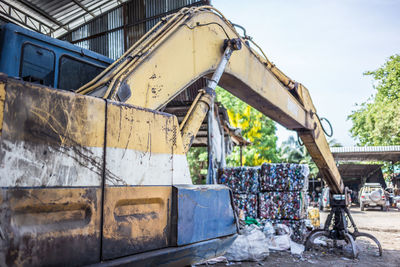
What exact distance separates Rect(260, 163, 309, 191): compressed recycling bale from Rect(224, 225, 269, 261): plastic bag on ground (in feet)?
8.72

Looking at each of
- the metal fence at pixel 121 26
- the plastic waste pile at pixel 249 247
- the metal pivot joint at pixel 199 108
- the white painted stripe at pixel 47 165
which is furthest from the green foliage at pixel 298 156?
the white painted stripe at pixel 47 165

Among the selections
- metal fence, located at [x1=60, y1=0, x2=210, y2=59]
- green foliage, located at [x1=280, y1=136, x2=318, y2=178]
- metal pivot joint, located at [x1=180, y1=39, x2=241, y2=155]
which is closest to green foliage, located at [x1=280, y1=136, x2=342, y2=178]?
green foliage, located at [x1=280, y1=136, x2=318, y2=178]

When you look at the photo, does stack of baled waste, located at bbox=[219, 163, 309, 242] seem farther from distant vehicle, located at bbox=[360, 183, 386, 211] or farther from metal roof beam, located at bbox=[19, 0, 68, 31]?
distant vehicle, located at bbox=[360, 183, 386, 211]

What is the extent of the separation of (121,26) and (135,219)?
12.1 m

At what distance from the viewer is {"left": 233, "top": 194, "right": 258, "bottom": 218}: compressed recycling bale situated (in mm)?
9227

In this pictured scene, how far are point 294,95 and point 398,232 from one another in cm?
777

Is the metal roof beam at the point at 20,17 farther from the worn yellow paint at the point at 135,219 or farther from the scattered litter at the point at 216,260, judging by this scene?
the worn yellow paint at the point at 135,219

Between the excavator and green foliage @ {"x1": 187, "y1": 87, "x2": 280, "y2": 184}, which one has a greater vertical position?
green foliage @ {"x1": 187, "y1": 87, "x2": 280, "y2": 184}

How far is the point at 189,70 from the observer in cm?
361

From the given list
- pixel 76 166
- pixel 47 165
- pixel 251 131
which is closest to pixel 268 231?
pixel 76 166

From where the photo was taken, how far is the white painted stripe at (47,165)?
1.58 m

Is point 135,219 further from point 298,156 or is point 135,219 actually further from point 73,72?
point 298,156

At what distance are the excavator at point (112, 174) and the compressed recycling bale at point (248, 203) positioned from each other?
6.26 metres

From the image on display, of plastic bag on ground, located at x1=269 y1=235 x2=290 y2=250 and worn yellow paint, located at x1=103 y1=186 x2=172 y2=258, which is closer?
worn yellow paint, located at x1=103 y1=186 x2=172 y2=258
